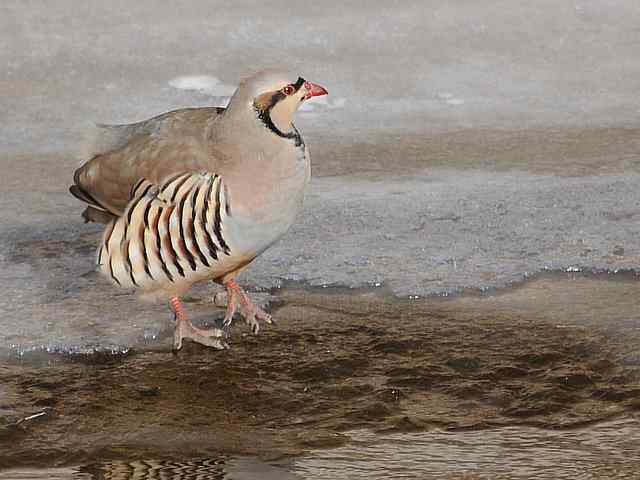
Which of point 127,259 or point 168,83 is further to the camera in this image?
point 168,83

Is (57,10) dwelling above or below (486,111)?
above

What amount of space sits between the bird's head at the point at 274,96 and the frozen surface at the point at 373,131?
97 centimetres

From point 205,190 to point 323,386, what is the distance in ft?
2.66

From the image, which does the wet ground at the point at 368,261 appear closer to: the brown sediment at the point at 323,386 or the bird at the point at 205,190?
the brown sediment at the point at 323,386

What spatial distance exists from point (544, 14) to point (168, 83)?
2.80m

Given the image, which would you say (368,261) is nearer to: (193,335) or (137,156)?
(193,335)

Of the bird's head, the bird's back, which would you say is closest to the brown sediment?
the bird's back

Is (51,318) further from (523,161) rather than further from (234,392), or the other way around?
(523,161)

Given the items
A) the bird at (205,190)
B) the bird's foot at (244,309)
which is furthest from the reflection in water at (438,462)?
Result: the bird's foot at (244,309)

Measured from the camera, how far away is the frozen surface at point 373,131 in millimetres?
5535

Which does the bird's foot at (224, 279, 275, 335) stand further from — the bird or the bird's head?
the bird's head

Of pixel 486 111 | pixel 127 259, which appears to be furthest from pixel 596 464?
pixel 486 111

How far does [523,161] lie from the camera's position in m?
7.09

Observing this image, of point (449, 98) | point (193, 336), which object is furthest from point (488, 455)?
point (449, 98)
